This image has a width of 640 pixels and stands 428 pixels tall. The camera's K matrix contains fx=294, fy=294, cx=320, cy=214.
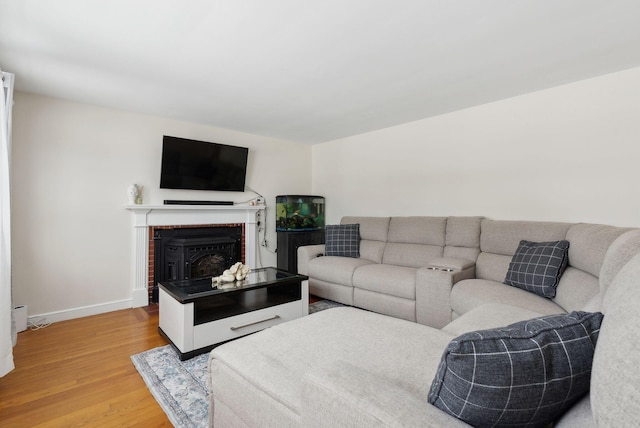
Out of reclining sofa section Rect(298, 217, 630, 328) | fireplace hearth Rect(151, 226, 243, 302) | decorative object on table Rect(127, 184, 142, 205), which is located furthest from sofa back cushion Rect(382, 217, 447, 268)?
decorative object on table Rect(127, 184, 142, 205)

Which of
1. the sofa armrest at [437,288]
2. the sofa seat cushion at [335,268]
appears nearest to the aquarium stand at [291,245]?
the sofa seat cushion at [335,268]

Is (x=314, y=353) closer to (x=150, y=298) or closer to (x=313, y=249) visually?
(x=313, y=249)

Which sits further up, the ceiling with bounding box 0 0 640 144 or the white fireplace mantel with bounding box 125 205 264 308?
the ceiling with bounding box 0 0 640 144

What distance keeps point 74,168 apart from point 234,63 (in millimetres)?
2106

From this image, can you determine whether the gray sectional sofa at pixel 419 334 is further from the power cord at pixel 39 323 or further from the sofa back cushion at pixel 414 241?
the power cord at pixel 39 323

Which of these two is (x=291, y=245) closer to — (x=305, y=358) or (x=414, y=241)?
(x=414, y=241)

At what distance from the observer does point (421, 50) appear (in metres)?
2.06

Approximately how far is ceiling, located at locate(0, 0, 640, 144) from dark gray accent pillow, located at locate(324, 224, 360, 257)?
1.57m

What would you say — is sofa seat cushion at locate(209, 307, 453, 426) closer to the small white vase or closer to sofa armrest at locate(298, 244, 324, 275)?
sofa armrest at locate(298, 244, 324, 275)

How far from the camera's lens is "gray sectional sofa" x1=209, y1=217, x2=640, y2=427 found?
58cm

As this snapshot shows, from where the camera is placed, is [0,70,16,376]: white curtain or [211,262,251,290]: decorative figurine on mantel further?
[211,262,251,290]: decorative figurine on mantel

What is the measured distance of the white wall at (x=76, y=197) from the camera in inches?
109

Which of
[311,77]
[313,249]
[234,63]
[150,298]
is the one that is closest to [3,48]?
[234,63]

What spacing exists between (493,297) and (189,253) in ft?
10.2
